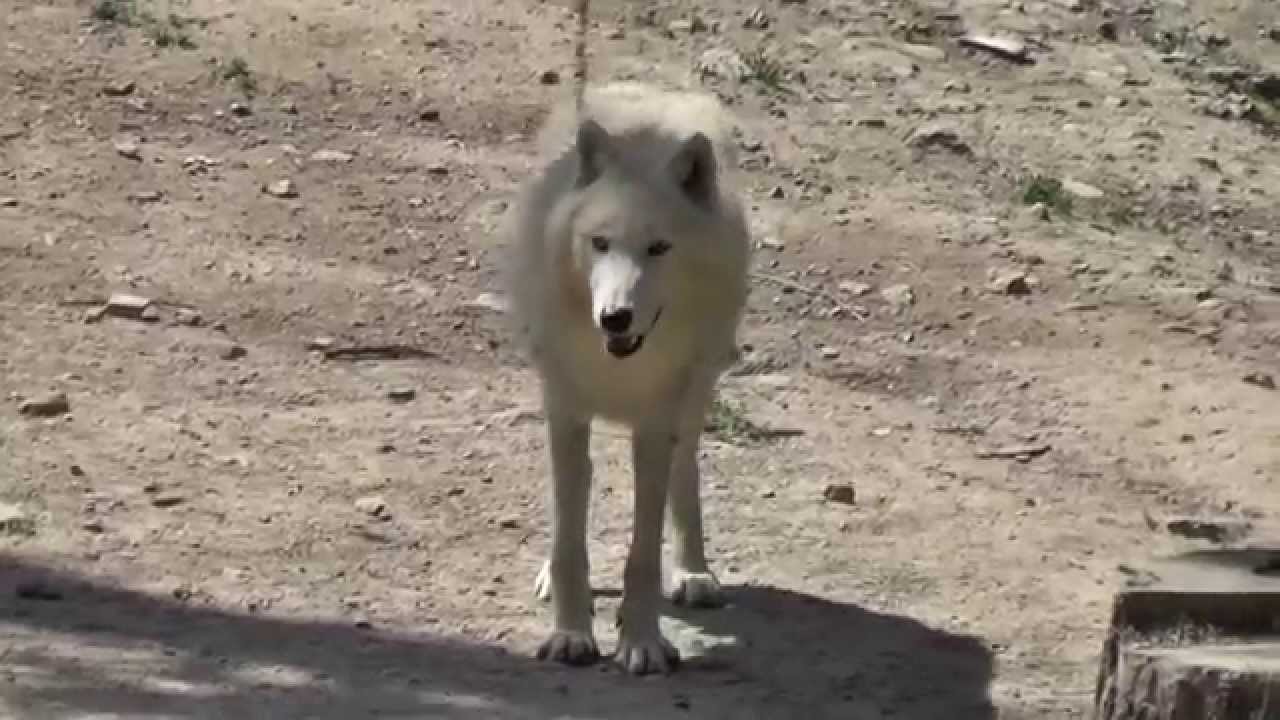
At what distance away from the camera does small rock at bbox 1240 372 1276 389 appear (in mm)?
9156

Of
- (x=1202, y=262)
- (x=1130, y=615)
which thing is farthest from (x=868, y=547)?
(x=1202, y=262)

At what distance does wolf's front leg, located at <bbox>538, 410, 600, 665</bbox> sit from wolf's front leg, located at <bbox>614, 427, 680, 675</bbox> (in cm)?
11

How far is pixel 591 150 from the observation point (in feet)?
21.0

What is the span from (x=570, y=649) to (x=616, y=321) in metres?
0.94

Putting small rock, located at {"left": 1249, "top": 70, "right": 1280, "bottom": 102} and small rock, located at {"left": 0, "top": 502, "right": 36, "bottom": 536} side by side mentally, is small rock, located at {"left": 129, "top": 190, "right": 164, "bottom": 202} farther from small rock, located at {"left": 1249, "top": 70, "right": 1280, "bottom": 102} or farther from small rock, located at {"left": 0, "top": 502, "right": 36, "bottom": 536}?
small rock, located at {"left": 1249, "top": 70, "right": 1280, "bottom": 102}

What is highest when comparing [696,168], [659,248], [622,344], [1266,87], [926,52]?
[696,168]

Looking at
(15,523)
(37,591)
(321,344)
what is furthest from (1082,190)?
(37,591)

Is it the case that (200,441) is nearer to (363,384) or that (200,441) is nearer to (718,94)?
(363,384)

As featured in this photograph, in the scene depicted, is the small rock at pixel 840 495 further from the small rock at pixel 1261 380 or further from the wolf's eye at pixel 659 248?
the small rock at pixel 1261 380

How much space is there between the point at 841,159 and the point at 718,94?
0.63 meters

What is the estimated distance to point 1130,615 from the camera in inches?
207

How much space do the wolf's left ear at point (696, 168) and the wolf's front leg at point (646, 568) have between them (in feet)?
2.04

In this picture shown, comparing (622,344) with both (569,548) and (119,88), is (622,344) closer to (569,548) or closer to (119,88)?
(569,548)

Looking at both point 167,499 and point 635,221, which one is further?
point 167,499
